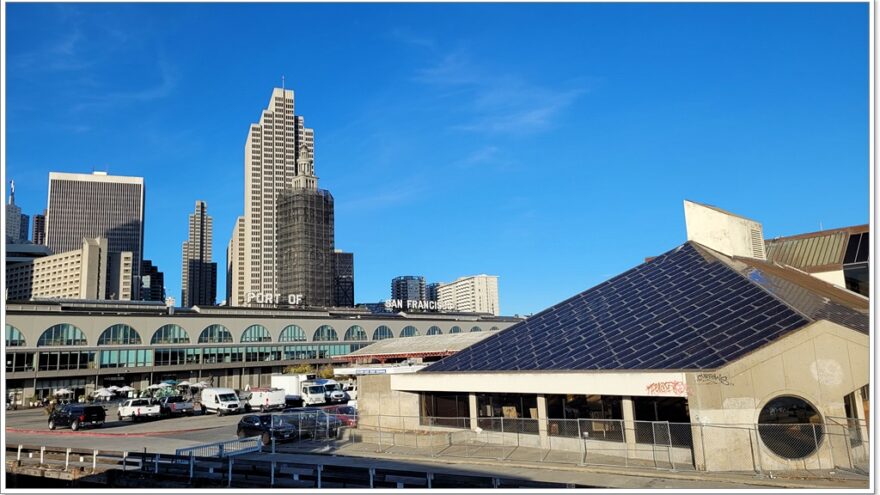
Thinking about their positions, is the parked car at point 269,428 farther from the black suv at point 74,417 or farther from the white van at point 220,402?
the white van at point 220,402

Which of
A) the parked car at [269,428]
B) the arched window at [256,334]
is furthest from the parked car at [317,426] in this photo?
the arched window at [256,334]

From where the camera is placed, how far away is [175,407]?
5469 cm

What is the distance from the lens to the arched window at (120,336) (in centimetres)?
9222

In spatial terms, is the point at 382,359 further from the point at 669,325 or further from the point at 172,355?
the point at 669,325

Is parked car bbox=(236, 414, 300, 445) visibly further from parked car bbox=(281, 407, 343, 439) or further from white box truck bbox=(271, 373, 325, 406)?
white box truck bbox=(271, 373, 325, 406)

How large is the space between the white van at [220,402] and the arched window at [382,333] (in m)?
65.1

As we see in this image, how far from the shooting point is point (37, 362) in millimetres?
85688

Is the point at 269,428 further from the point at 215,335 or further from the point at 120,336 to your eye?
the point at 215,335

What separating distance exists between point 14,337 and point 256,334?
33.4m

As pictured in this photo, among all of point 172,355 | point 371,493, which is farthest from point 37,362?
point 371,493

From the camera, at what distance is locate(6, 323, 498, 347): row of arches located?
3433 inches

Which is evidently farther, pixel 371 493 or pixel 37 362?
pixel 37 362

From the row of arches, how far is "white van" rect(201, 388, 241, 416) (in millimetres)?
43136

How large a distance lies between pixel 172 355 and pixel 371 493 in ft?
282
